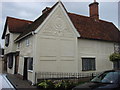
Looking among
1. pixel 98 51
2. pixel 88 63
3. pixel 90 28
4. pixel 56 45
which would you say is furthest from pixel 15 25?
pixel 98 51

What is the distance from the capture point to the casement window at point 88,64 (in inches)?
581

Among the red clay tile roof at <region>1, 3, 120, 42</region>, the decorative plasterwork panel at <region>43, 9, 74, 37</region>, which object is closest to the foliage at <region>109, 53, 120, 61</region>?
the red clay tile roof at <region>1, 3, 120, 42</region>

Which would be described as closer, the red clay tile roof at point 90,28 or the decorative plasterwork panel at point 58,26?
the decorative plasterwork panel at point 58,26

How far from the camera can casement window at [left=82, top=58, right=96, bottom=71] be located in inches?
581

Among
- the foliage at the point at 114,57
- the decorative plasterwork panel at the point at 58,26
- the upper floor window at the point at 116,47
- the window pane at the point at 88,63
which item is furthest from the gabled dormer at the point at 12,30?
the upper floor window at the point at 116,47

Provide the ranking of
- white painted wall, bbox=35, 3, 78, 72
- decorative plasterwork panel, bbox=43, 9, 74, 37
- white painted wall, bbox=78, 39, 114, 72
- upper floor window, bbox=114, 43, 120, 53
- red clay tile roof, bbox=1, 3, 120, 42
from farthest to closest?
upper floor window, bbox=114, 43, 120, 53, red clay tile roof, bbox=1, 3, 120, 42, white painted wall, bbox=78, 39, 114, 72, decorative plasterwork panel, bbox=43, 9, 74, 37, white painted wall, bbox=35, 3, 78, 72

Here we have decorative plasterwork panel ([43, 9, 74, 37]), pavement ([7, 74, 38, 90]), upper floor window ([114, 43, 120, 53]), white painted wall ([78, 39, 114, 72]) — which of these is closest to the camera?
pavement ([7, 74, 38, 90])

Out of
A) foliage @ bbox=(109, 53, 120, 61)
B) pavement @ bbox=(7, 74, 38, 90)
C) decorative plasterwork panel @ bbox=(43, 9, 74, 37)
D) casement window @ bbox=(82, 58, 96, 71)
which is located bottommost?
pavement @ bbox=(7, 74, 38, 90)

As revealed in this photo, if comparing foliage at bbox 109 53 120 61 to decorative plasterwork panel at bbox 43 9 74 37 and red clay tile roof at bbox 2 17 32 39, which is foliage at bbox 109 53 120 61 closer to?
decorative plasterwork panel at bbox 43 9 74 37

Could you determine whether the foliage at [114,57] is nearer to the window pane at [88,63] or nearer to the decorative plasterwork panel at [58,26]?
the window pane at [88,63]

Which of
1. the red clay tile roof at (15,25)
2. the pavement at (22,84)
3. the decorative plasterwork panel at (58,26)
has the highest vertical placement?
the red clay tile roof at (15,25)

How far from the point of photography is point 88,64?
1511cm

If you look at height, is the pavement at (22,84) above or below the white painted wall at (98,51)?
below

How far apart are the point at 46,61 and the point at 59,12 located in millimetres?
4767
